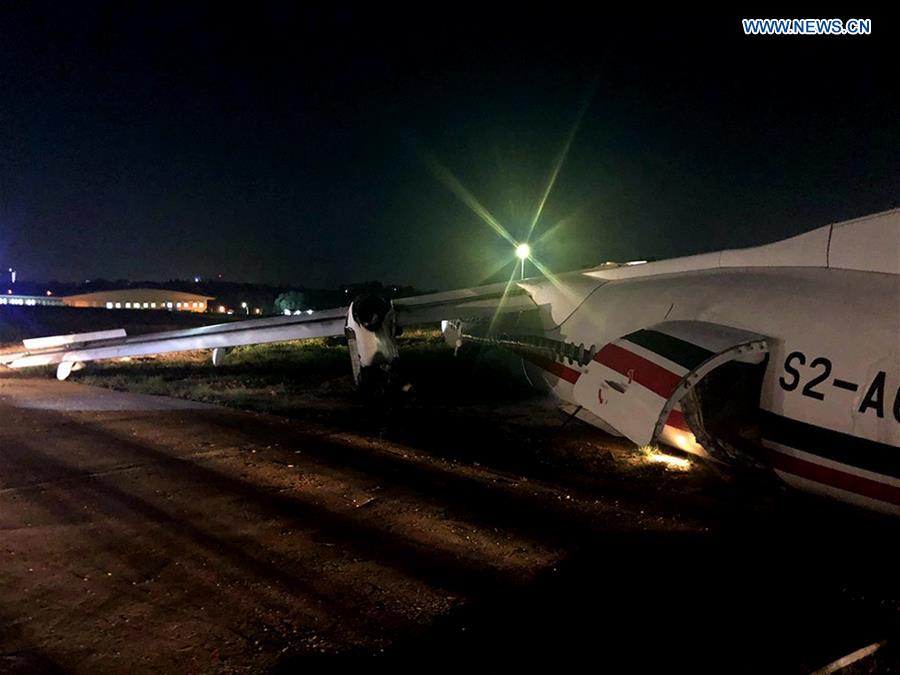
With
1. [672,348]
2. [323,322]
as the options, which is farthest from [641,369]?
[323,322]

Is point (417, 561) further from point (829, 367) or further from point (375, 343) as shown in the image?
point (375, 343)

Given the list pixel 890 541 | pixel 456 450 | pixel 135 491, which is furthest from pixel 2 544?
pixel 890 541

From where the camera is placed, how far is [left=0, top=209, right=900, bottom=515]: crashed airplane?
6.36 m

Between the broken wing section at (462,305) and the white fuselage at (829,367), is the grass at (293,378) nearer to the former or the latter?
the broken wing section at (462,305)

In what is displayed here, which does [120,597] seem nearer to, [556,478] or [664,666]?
[664,666]

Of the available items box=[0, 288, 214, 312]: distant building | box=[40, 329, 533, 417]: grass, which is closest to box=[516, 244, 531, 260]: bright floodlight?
box=[40, 329, 533, 417]: grass

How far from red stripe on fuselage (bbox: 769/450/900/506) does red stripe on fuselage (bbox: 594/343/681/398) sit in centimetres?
161

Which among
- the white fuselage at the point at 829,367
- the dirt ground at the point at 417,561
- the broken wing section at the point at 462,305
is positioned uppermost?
the broken wing section at the point at 462,305

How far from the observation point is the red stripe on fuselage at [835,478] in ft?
20.4

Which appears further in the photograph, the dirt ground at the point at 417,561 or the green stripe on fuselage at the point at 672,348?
the green stripe on fuselage at the point at 672,348

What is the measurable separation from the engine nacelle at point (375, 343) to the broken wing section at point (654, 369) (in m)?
5.24

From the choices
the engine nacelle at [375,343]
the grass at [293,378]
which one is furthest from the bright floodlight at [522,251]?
the engine nacelle at [375,343]

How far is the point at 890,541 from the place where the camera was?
7.04 metres

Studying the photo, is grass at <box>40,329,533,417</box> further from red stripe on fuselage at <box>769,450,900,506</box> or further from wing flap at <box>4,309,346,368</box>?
red stripe on fuselage at <box>769,450,900,506</box>
